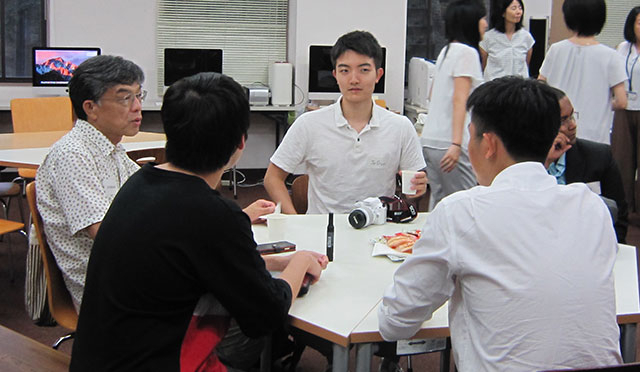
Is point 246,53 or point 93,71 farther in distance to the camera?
point 246,53

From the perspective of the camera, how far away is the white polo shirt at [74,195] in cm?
211

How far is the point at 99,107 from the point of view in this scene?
7.54ft

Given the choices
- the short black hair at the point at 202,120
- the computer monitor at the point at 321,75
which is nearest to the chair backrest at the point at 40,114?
the computer monitor at the point at 321,75

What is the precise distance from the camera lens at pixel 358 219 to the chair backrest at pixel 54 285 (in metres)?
0.98

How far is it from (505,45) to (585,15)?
206 cm

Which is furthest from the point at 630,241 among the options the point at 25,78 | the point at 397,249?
the point at 25,78

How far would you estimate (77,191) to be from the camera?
211cm

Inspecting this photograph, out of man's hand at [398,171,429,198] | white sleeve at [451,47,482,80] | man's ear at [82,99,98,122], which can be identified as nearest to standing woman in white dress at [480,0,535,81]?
white sleeve at [451,47,482,80]

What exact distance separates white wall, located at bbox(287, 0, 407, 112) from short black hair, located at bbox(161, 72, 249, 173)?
5509mm

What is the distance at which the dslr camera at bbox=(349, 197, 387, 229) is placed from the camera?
252 cm

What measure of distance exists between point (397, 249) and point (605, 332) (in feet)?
2.87

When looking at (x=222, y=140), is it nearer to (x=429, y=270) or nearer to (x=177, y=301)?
(x=177, y=301)

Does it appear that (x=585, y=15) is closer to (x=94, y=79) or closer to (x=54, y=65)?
(x=94, y=79)

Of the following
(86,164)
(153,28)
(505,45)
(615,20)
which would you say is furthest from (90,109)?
(615,20)
